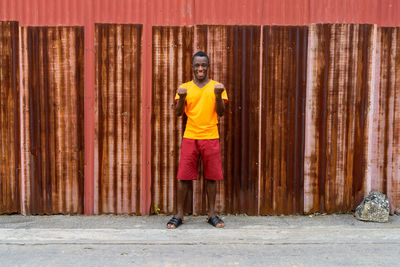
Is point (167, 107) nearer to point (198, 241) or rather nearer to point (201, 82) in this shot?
point (201, 82)

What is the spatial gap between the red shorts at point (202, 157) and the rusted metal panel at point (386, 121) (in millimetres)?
1939

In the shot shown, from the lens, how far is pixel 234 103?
16.9ft

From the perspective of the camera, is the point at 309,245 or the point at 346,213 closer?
the point at 309,245

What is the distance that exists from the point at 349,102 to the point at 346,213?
4.56ft

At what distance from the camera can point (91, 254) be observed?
405 cm

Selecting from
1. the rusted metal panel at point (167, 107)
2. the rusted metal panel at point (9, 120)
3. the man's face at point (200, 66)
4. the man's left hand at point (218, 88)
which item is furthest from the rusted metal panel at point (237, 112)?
the rusted metal panel at point (9, 120)

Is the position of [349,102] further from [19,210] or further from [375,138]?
[19,210]

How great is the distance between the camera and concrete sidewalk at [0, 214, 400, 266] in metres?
3.92

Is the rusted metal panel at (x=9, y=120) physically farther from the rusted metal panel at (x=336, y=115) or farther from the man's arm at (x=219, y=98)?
the rusted metal panel at (x=336, y=115)

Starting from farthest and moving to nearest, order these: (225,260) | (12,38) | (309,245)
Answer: (12,38), (309,245), (225,260)

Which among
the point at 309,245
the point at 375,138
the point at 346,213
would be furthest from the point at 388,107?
the point at 309,245

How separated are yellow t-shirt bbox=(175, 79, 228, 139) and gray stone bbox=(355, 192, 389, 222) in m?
1.99

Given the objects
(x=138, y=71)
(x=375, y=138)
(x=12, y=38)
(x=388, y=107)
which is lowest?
(x=375, y=138)

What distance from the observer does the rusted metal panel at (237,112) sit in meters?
5.08
